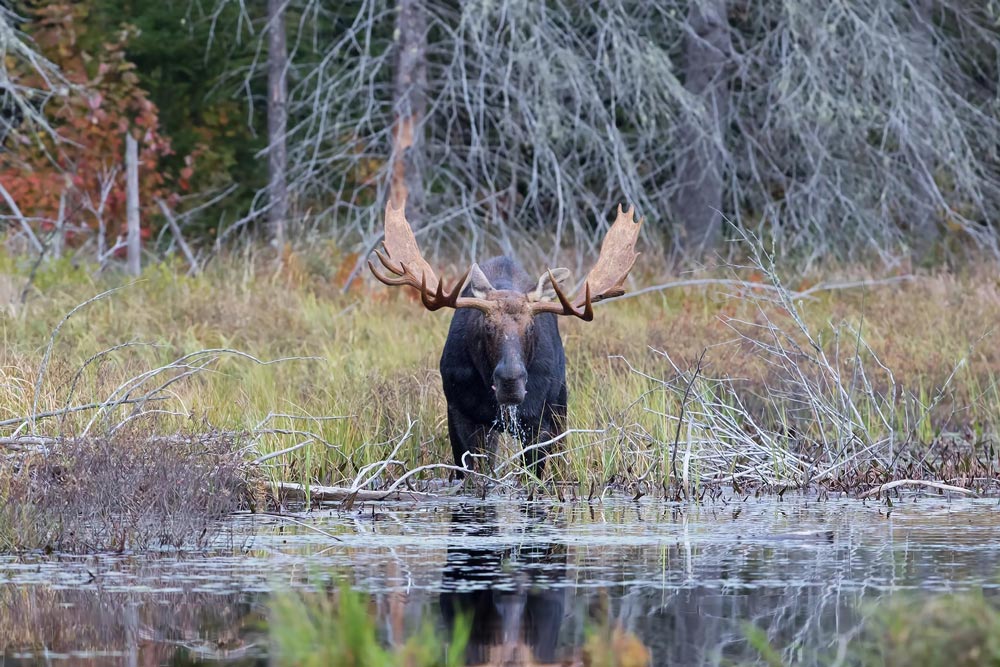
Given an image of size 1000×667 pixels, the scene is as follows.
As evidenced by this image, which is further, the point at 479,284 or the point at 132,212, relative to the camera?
the point at 132,212

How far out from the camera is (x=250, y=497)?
344 inches

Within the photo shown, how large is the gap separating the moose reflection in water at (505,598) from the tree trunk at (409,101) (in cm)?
981

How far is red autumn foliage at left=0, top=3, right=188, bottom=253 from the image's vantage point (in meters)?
21.6

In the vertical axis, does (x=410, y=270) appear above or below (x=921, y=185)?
below

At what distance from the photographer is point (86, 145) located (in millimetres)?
22422

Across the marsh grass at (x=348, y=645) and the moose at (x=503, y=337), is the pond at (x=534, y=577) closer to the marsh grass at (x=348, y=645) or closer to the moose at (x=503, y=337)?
the marsh grass at (x=348, y=645)

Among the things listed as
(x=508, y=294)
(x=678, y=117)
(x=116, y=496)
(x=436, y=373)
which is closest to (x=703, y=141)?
(x=678, y=117)

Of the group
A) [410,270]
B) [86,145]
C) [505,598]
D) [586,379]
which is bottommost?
[505,598]

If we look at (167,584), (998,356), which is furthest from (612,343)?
(167,584)

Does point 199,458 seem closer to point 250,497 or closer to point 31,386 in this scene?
point 250,497

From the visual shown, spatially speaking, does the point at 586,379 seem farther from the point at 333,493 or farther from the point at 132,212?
the point at 132,212

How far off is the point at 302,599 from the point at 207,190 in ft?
58.3

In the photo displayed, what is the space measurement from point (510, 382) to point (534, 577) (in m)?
2.59

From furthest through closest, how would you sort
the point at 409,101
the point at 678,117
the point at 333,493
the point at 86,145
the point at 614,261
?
the point at 86,145, the point at 678,117, the point at 409,101, the point at 614,261, the point at 333,493
